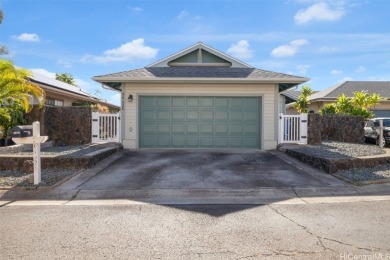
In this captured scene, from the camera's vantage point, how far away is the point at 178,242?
4.23m

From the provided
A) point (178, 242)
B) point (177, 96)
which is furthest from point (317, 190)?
point (177, 96)

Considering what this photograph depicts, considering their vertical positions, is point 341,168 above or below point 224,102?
below

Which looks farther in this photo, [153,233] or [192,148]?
[192,148]

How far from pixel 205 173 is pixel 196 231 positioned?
13.8ft

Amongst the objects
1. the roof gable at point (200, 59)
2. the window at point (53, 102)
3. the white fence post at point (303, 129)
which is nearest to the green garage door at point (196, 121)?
the white fence post at point (303, 129)

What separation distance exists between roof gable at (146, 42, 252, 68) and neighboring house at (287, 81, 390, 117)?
1442cm

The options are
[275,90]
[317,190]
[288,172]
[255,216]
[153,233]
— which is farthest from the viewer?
[275,90]

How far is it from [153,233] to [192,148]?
9.49 metres

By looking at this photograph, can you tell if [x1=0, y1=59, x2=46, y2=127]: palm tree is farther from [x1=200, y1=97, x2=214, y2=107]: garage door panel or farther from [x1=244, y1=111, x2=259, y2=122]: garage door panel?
[x1=244, y1=111, x2=259, y2=122]: garage door panel

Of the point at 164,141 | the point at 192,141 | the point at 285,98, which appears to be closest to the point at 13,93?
the point at 164,141

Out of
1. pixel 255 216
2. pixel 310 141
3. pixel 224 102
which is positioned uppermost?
pixel 224 102

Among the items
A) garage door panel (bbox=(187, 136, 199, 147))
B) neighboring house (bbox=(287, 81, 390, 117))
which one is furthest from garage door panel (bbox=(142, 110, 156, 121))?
neighboring house (bbox=(287, 81, 390, 117))

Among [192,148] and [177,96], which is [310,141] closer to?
[192,148]

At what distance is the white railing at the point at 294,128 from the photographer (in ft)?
45.4
